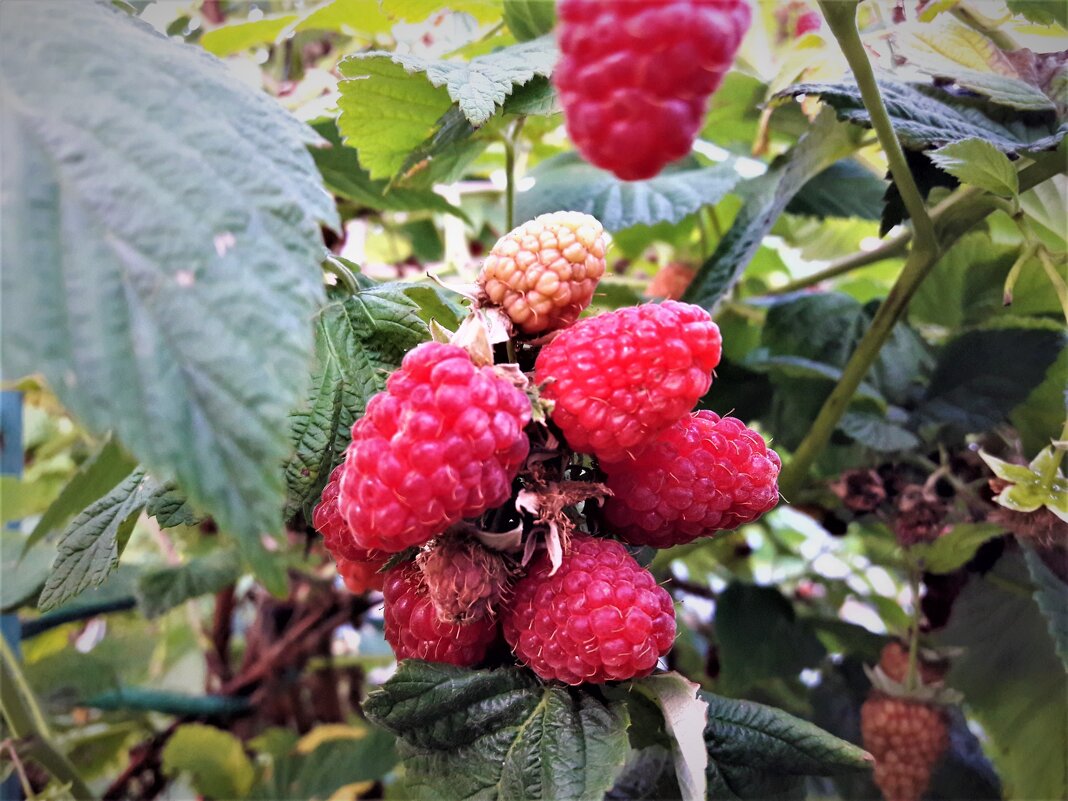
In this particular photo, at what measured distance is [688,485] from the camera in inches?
15.0

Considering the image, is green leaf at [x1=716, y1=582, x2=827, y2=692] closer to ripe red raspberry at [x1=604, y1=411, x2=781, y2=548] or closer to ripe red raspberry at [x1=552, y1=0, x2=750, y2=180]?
ripe red raspberry at [x1=604, y1=411, x2=781, y2=548]

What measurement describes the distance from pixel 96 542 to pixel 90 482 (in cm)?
23

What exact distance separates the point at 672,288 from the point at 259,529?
2.43ft

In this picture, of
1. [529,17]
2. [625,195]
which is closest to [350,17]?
[529,17]

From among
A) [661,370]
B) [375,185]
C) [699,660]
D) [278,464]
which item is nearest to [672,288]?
[375,185]

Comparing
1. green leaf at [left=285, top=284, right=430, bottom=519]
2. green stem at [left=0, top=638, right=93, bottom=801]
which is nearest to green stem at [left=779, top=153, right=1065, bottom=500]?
green leaf at [left=285, top=284, right=430, bottom=519]

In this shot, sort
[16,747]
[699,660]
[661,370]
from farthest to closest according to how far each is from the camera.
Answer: [699,660], [16,747], [661,370]

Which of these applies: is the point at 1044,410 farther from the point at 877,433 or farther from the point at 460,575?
the point at 460,575

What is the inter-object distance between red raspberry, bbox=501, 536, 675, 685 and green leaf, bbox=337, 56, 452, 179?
12.9 inches

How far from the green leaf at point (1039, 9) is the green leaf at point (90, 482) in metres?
0.66

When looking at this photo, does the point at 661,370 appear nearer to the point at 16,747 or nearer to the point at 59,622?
the point at 16,747

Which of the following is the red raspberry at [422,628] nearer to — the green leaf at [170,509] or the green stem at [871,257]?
the green leaf at [170,509]

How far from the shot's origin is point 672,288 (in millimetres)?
921

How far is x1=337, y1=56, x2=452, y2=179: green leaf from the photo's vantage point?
0.53m
